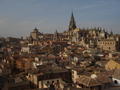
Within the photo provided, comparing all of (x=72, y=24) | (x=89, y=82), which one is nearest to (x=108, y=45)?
(x=72, y=24)

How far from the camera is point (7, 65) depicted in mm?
42625

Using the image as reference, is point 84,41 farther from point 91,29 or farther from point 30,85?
point 30,85

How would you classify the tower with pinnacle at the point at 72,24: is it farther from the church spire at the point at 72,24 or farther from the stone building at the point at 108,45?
the stone building at the point at 108,45

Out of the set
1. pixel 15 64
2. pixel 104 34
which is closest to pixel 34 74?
pixel 15 64

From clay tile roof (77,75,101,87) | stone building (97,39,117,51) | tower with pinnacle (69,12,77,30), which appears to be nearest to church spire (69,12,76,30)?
tower with pinnacle (69,12,77,30)

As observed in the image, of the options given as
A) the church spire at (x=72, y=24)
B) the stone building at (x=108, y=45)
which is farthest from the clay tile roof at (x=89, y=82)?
the church spire at (x=72, y=24)

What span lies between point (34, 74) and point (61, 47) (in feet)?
160

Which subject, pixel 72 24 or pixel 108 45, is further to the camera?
pixel 72 24

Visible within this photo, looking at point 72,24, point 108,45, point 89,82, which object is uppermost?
point 72,24

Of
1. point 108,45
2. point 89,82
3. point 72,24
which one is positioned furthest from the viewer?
point 72,24

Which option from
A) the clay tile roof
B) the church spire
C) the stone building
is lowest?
the clay tile roof

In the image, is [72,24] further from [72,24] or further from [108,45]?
[108,45]

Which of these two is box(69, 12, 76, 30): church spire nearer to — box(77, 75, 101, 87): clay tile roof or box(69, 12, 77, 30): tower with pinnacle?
box(69, 12, 77, 30): tower with pinnacle

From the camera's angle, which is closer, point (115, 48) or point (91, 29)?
point (115, 48)
